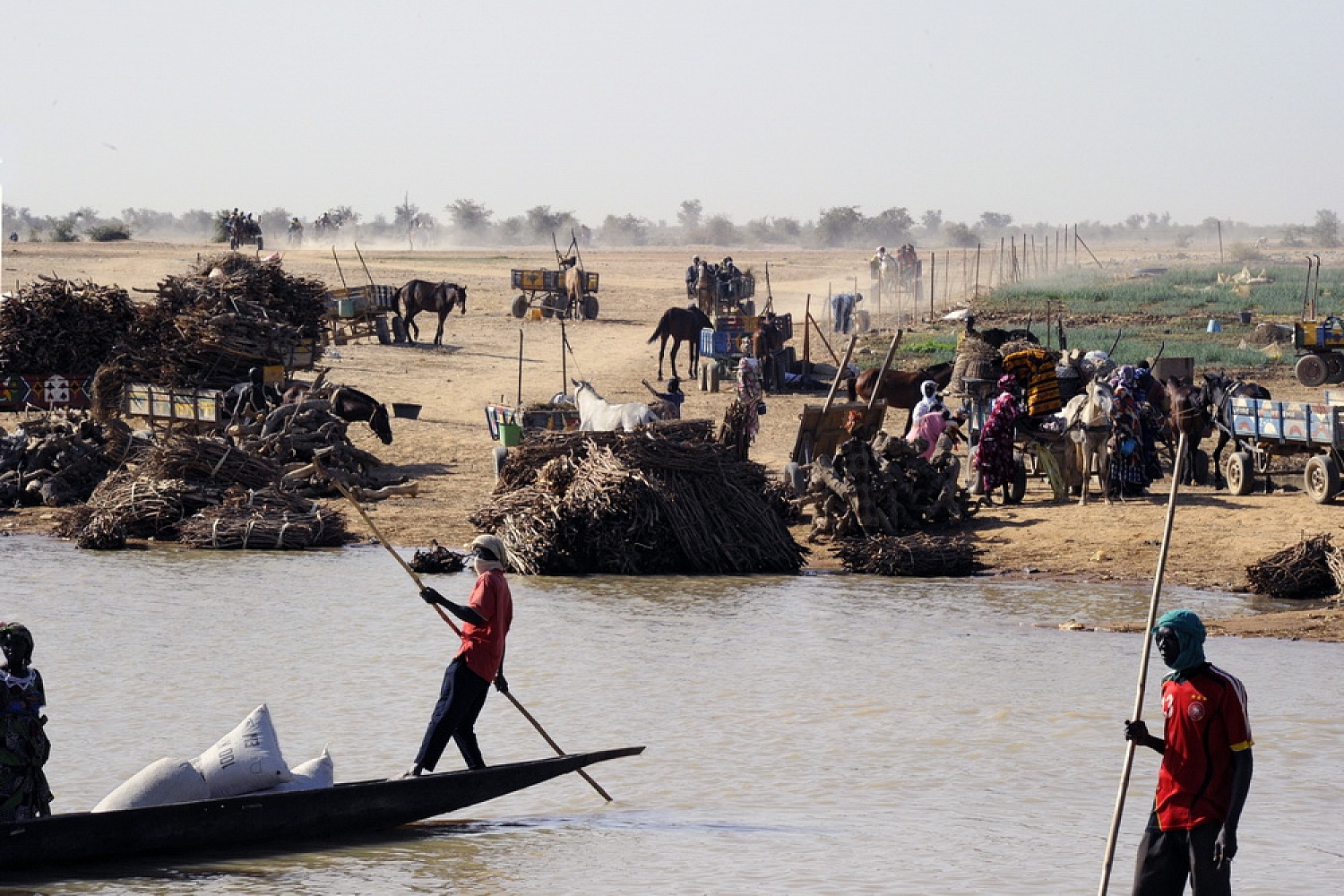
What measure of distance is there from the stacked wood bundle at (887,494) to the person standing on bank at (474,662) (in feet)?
30.8

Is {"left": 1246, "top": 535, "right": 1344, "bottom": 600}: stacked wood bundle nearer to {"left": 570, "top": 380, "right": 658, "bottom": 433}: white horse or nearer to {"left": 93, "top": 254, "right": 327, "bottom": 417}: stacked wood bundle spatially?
{"left": 570, "top": 380, "right": 658, "bottom": 433}: white horse

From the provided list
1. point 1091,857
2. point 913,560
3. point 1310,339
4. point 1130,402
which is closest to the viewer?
point 1091,857

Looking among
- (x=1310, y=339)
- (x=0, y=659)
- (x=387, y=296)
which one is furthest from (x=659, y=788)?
(x=387, y=296)

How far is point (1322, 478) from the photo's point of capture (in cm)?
1797

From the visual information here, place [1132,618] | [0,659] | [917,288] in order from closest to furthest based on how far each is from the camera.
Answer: [0,659], [1132,618], [917,288]

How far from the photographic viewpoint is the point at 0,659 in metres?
12.5

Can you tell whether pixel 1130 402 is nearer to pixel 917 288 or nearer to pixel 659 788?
pixel 659 788

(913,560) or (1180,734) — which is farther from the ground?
(1180,734)

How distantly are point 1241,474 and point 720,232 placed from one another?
12967 centimetres

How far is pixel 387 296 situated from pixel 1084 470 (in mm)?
21649

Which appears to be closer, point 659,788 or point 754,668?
point 659,788

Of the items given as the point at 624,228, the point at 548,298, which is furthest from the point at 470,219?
the point at 548,298

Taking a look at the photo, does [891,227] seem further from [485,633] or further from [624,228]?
[485,633]

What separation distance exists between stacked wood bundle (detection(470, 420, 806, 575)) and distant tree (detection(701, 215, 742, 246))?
126 meters
